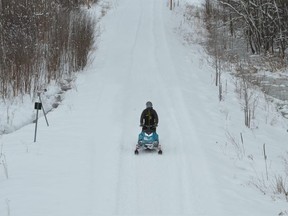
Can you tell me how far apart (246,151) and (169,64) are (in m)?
8.33

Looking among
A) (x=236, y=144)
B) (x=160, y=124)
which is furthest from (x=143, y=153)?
(x=236, y=144)

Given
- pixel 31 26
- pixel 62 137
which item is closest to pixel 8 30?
pixel 31 26

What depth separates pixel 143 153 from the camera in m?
9.64

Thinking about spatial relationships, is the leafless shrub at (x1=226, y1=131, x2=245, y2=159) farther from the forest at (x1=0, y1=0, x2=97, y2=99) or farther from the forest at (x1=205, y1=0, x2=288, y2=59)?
the forest at (x1=205, y1=0, x2=288, y2=59)

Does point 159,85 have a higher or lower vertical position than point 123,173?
higher

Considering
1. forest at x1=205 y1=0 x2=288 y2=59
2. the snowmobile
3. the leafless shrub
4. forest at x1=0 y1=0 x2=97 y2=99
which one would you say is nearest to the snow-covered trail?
the snowmobile

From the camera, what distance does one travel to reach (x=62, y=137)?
1027cm

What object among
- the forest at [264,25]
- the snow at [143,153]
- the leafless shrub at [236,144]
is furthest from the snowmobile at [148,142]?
the forest at [264,25]

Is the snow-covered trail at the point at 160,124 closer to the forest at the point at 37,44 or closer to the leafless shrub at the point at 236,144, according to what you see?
the leafless shrub at the point at 236,144

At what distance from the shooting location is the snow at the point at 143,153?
22.9ft

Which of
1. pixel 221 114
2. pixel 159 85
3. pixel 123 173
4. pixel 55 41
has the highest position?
pixel 55 41

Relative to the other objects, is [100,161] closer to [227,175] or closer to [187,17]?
[227,175]

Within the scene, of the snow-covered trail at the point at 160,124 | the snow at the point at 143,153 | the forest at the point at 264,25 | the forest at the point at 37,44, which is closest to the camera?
the snow at the point at 143,153

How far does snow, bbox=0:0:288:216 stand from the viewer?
699 centimetres
